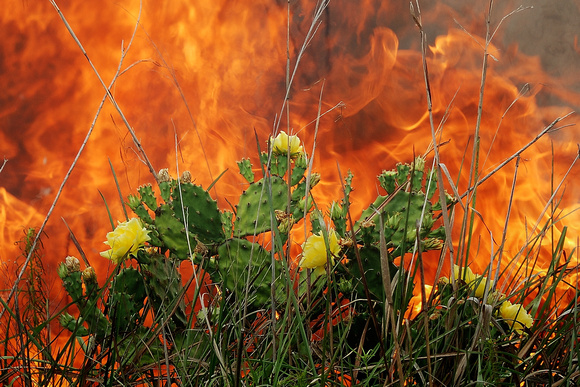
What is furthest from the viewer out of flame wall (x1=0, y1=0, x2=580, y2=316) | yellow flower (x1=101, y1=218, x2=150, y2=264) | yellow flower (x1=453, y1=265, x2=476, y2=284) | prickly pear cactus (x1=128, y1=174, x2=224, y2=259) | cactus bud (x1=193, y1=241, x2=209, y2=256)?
flame wall (x1=0, y1=0, x2=580, y2=316)

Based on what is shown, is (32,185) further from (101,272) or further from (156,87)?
(156,87)

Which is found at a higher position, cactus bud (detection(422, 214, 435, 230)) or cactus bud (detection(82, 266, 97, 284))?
cactus bud (detection(422, 214, 435, 230))

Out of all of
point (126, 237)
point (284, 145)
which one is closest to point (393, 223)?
point (284, 145)

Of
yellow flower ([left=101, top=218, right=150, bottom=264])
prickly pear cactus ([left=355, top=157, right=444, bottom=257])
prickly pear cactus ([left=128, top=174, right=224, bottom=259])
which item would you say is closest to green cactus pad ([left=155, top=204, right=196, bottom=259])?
prickly pear cactus ([left=128, top=174, right=224, bottom=259])

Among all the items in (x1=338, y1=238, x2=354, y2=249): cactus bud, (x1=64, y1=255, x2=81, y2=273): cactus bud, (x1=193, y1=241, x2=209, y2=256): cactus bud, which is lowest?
(x1=338, y1=238, x2=354, y2=249): cactus bud

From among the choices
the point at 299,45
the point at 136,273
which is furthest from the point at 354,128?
the point at 136,273

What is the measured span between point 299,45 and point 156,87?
480 millimetres

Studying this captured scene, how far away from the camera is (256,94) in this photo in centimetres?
196

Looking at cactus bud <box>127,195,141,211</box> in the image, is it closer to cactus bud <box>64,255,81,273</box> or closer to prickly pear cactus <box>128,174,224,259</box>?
prickly pear cactus <box>128,174,224,259</box>

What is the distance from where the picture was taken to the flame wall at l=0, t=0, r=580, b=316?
1860mm

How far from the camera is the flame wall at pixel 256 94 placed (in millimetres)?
1860

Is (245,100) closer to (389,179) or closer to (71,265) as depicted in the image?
(389,179)

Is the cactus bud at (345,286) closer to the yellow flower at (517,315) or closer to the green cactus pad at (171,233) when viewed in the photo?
the yellow flower at (517,315)

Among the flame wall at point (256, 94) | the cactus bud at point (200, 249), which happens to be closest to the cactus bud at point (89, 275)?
the cactus bud at point (200, 249)
